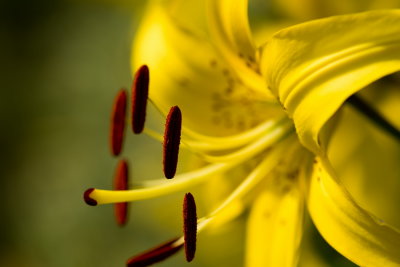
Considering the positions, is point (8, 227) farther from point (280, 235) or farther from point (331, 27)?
point (331, 27)

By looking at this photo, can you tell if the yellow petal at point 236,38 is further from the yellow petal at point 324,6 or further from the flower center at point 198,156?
the yellow petal at point 324,6

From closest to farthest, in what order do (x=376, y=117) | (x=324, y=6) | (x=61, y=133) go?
(x=376, y=117)
(x=324, y=6)
(x=61, y=133)

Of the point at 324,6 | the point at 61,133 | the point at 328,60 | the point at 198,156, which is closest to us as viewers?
the point at 328,60

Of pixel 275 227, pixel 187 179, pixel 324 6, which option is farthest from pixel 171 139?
pixel 324 6

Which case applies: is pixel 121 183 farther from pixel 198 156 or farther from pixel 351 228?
pixel 351 228

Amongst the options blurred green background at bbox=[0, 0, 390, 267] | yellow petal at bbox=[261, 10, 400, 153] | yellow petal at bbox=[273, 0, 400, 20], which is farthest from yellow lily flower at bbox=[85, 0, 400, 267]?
blurred green background at bbox=[0, 0, 390, 267]
